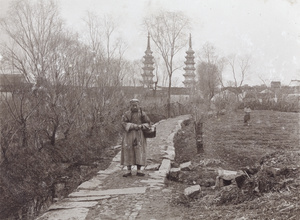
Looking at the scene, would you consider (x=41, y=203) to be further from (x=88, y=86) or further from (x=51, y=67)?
(x=88, y=86)

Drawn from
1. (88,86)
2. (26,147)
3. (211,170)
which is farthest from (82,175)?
(88,86)

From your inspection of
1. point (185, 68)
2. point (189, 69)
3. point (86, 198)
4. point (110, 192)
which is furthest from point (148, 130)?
point (189, 69)

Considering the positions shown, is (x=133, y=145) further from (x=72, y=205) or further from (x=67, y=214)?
(x=67, y=214)

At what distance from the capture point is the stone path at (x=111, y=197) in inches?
175

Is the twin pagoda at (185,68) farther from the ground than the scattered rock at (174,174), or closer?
farther from the ground

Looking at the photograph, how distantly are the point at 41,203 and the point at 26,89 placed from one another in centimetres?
369

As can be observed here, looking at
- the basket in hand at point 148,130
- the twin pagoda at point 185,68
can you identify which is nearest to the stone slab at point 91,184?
the basket in hand at point 148,130

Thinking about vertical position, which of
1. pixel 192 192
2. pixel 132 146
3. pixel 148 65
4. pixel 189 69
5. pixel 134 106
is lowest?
pixel 192 192

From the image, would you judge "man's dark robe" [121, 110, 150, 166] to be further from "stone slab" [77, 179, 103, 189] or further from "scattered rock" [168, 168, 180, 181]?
"scattered rock" [168, 168, 180, 181]

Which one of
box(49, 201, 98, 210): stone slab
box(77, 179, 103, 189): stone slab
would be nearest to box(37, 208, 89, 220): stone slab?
box(49, 201, 98, 210): stone slab

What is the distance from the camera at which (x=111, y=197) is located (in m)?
5.20

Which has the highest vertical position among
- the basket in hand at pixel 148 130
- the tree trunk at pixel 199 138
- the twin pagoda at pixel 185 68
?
the twin pagoda at pixel 185 68

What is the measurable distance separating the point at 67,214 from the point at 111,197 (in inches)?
35.7

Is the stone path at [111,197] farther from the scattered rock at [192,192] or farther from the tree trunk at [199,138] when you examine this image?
the tree trunk at [199,138]
